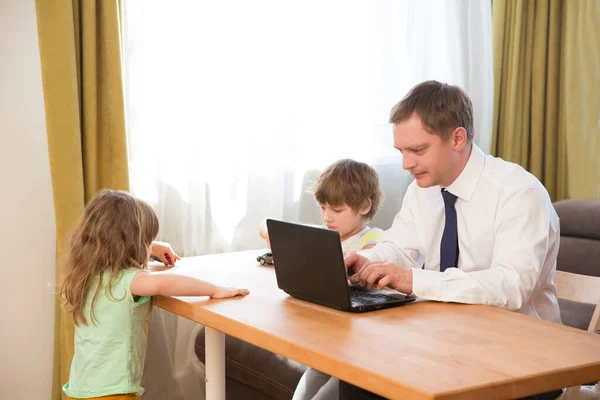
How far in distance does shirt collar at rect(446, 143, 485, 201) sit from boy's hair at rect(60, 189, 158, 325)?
0.85 metres

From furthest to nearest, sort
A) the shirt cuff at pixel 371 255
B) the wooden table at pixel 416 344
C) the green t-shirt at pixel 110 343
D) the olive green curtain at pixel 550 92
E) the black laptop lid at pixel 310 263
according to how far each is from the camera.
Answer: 1. the olive green curtain at pixel 550 92
2. the shirt cuff at pixel 371 255
3. the green t-shirt at pixel 110 343
4. the black laptop lid at pixel 310 263
5. the wooden table at pixel 416 344

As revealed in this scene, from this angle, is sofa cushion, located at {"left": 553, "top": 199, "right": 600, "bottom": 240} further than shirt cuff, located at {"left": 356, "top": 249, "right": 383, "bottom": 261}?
Yes

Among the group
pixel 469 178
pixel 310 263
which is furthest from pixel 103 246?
pixel 469 178

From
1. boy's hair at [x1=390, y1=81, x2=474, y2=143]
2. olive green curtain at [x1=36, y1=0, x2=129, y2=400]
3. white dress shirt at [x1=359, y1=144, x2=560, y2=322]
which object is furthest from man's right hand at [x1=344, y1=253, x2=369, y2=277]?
olive green curtain at [x1=36, y1=0, x2=129, y2=400]

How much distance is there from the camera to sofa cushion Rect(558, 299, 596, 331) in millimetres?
2859

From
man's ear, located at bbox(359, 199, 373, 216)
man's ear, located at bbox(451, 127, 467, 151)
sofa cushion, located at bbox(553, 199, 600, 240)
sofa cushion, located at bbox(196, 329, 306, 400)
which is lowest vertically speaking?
sofa cushion, located at bbox(196, 329, 306, 400)

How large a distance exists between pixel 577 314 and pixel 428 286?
4.88ft

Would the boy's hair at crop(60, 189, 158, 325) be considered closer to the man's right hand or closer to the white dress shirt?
the man's right hand

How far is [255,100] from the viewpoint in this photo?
10.1 feet

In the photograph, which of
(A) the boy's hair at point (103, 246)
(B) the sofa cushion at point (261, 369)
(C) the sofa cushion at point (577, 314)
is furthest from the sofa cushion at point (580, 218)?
(A) the boy's hair at point (103, 246)

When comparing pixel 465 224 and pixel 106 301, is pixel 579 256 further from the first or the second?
pixel 106 301

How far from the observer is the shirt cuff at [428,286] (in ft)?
5.62

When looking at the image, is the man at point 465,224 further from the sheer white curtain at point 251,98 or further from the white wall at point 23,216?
the white wall at point 23,216

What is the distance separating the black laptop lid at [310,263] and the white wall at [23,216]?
1265 mm
